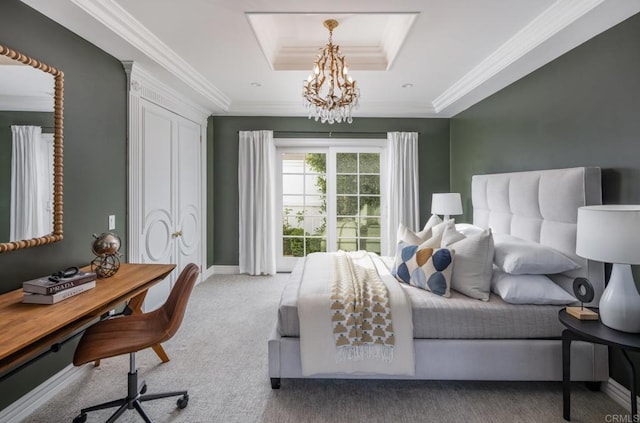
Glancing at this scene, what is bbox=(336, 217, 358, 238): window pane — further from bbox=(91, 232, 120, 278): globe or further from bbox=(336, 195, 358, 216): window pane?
bbox=(91, 232, 120, 278): globe

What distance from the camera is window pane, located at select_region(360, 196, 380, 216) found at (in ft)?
16.8

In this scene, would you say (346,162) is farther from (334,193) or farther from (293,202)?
(293,202)

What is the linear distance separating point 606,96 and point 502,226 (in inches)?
53.2

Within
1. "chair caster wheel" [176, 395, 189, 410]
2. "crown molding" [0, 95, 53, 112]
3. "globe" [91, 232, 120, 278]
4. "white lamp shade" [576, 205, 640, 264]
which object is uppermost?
"crown molding" [0, 95, 53, 112]

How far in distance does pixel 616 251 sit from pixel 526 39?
Answer: 5.82 ft

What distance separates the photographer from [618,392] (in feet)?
6.82

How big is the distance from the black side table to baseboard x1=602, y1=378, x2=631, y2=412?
0.98 ft

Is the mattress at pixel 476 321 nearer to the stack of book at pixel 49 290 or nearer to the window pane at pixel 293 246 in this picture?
the stack of book at pixel 49 290

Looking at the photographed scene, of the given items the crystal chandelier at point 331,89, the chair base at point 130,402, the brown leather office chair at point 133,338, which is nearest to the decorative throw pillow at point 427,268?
the crystal chandelier at point 331,89

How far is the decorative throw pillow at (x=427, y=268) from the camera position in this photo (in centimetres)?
238

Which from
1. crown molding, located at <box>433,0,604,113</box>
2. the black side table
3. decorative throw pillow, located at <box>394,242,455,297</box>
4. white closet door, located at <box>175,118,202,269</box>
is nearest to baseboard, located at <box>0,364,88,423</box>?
white closet door, located at <box>175,118,202,269</box>

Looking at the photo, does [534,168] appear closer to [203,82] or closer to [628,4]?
[628,4]

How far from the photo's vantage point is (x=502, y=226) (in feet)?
10.5

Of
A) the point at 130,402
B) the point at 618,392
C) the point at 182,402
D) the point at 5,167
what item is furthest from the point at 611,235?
the point at 5,167
